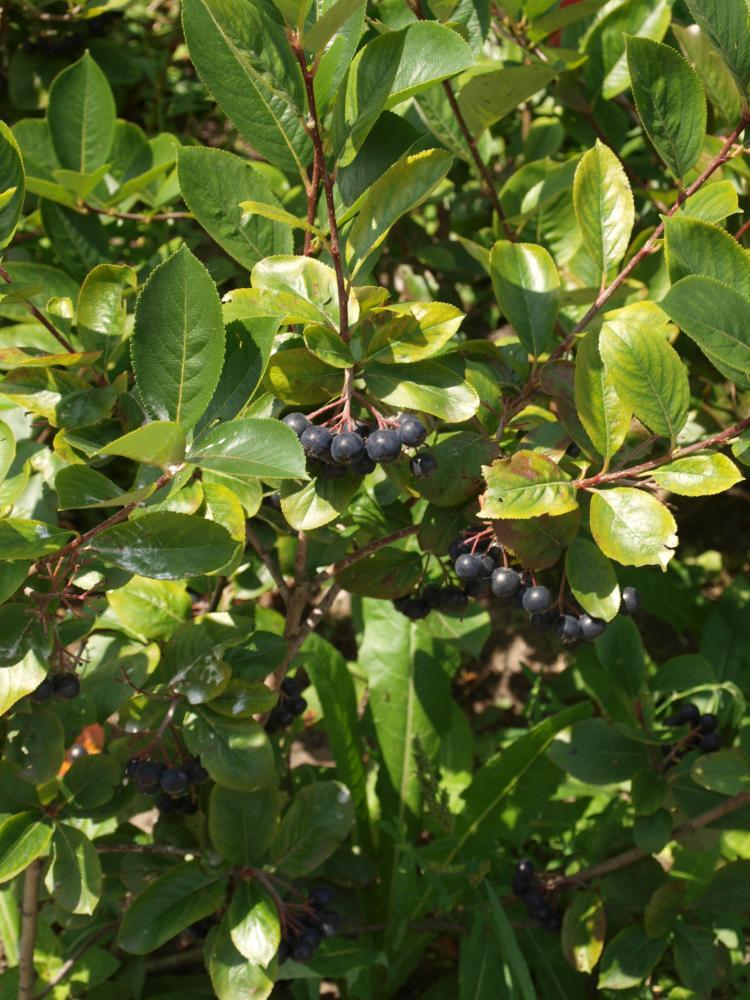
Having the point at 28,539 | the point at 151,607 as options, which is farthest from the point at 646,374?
the point at 151,607

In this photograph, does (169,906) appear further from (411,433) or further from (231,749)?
(411,433)

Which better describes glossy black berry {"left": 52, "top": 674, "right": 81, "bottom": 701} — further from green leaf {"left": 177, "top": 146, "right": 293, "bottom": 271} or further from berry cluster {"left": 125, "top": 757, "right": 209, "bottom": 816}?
green leaf {"left": 177, "top": 146, "right": 293, "bottom": 271}

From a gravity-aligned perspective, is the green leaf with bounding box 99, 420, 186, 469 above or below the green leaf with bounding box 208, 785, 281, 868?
above

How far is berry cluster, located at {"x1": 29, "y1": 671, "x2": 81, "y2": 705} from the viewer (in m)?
1.43

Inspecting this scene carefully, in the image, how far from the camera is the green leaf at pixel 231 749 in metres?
1.47

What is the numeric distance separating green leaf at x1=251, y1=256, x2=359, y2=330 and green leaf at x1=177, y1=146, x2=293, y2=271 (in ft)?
0.32

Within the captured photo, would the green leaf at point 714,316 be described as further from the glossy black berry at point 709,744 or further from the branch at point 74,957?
the branch at point 74,957

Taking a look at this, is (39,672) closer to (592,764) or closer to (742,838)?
(592,764)

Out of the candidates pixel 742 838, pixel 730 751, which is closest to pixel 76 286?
pixel 730 751

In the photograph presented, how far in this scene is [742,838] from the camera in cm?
231

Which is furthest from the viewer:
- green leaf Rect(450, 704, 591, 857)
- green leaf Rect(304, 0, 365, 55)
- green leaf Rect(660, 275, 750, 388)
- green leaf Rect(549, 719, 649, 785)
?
green leaf Rect(450, 704, 591, 857)

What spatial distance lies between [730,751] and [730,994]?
70 cm

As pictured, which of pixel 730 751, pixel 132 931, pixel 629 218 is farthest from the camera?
pixel 730 751

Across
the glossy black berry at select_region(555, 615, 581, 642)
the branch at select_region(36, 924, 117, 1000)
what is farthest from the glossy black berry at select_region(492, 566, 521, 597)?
the branch at select_region(36, 924, 117, 1000)
